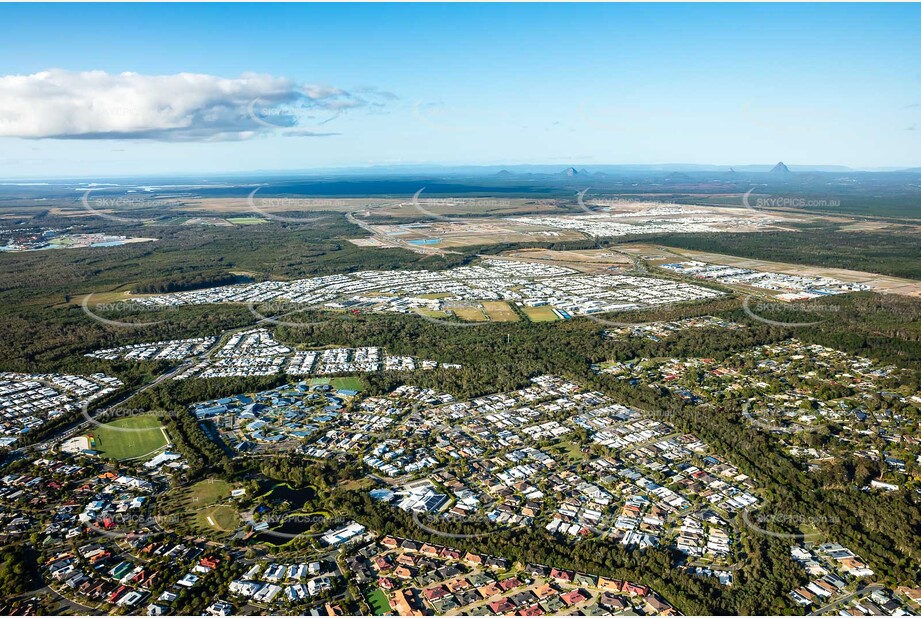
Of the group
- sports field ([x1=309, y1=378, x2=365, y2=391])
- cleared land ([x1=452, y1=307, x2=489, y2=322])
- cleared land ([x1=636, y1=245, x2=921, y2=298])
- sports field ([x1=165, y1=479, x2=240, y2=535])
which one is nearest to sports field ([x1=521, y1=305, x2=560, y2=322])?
cleared land ([x1=452, y1=307, x2=489, y2=322])

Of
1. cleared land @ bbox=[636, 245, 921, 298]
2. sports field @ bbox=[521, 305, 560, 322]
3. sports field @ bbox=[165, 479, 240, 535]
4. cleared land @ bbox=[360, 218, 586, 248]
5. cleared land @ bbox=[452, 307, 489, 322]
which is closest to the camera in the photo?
sports field @ bbox=[165, 479, 240, 535]

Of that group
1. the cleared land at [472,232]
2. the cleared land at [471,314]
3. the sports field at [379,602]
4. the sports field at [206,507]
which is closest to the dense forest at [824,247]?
the cleared land at [472,232]

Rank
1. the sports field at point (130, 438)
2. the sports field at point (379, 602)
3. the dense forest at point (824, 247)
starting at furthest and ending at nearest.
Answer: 1. the dense forest at point (824, 247)
2. the sports field at point (130, 438)
3. the sports field at point (379, 602)

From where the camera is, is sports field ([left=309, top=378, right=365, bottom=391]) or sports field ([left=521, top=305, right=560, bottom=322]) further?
sports field ([left=521, top=305, right=560, bottom=322])

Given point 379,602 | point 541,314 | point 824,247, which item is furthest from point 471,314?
point 824,247

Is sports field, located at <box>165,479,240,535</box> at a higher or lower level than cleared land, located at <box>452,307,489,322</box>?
lower

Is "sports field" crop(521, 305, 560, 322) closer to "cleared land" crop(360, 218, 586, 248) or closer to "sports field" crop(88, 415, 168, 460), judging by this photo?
"sports field" crop(88, 415, 168, 460)

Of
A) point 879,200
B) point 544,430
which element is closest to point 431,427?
point 544,430

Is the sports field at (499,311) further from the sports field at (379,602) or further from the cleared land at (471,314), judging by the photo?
the sports field at (379,602)
